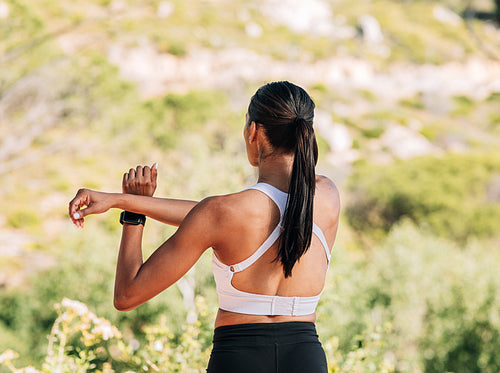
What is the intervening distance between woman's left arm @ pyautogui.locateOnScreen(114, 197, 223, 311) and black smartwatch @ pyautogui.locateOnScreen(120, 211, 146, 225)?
0.47 ft

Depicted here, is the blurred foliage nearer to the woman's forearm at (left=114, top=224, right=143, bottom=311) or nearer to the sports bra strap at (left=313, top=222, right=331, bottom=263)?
the sports bra strap at (left=313, top=222, right=331, bottom=263)

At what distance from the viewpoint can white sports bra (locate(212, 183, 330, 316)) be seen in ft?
4.24

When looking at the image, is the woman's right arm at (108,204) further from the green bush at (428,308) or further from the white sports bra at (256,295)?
the green bush at (428,308)

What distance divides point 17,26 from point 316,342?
11629mm

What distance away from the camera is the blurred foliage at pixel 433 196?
2503 cm

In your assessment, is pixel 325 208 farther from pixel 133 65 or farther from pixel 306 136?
pixel 133 65

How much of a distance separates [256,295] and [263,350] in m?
0.13

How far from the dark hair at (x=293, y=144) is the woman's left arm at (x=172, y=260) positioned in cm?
18

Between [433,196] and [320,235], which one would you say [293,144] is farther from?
[433,196]

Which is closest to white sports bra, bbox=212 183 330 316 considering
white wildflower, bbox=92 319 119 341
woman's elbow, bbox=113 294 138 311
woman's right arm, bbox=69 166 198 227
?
woman's elbow, bbox=113 294 138 311

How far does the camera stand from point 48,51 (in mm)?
13445

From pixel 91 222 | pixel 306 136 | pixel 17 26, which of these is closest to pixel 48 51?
pixel 17 26

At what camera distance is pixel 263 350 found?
129 centimetres

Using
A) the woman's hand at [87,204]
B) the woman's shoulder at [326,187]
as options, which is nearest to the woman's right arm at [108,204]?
the woman's hand at [87,204]
